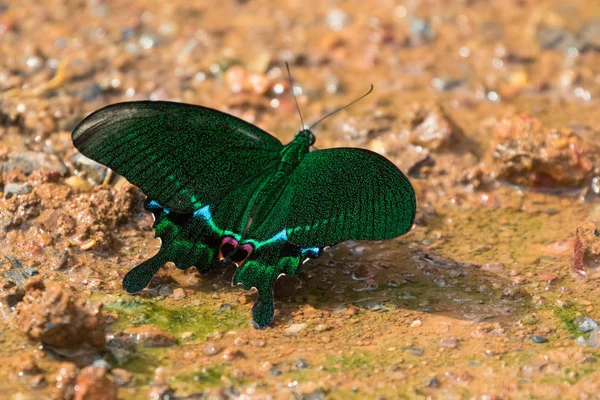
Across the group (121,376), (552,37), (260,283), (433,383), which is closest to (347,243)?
(260,283)

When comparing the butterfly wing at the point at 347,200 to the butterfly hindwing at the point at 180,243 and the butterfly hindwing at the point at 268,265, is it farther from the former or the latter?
the butterfly hindwing at the point at 180,243

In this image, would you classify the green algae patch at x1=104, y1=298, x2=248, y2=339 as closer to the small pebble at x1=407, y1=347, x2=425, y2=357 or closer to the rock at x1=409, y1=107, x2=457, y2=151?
the small pebble at x1=407, y1=347, x2=425, y2=357

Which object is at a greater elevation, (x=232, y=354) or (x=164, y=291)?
(x=164, y=291)

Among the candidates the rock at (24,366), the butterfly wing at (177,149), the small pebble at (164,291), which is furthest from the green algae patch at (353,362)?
the rock at (24,366)

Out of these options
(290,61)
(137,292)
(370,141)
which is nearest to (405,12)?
(290,61)

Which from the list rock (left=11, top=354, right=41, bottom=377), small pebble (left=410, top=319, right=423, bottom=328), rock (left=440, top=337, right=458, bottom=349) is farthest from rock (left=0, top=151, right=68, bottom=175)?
rock (left=440, top=337, right=458, bottom=349)

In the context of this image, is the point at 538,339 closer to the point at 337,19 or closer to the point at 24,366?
the point at 24,366

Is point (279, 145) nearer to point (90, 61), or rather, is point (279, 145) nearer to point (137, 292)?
point (137, 292)
